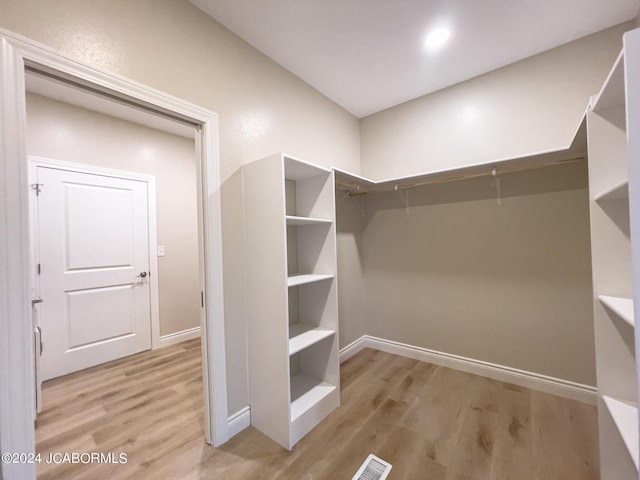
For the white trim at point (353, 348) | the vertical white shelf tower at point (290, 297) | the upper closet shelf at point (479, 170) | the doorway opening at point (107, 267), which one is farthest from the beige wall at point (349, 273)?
the doorway opening at point (107, 267)

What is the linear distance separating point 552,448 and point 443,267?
1.42 metres

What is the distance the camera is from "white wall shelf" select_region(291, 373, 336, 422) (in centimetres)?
173

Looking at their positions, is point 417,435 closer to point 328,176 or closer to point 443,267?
point 443,267

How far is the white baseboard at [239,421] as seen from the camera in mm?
1724

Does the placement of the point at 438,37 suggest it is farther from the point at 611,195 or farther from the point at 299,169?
the point at 611,195

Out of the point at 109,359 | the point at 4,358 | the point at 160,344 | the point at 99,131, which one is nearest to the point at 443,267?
the point at 4,358

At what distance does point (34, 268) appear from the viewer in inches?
95.7

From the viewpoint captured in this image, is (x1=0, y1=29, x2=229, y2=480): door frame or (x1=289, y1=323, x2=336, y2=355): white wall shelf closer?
(x1=0, y1=29, x2=229, y2=480): door frame

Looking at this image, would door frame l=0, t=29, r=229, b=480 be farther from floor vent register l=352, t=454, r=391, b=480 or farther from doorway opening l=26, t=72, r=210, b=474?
floor vent register l=352, t=454, r=391, b=480

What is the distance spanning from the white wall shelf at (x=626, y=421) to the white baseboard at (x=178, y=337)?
387cm

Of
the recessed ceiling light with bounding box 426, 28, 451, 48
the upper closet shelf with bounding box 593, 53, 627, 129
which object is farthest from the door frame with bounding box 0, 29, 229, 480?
the upper closet shelf with bounding box 593, 53, 627, 129

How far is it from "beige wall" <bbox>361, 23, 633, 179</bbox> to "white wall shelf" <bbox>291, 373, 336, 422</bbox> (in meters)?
2.20

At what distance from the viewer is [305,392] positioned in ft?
6.32

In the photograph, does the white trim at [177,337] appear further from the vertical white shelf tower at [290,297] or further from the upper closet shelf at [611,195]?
the upper closet shelf at [611,195]
